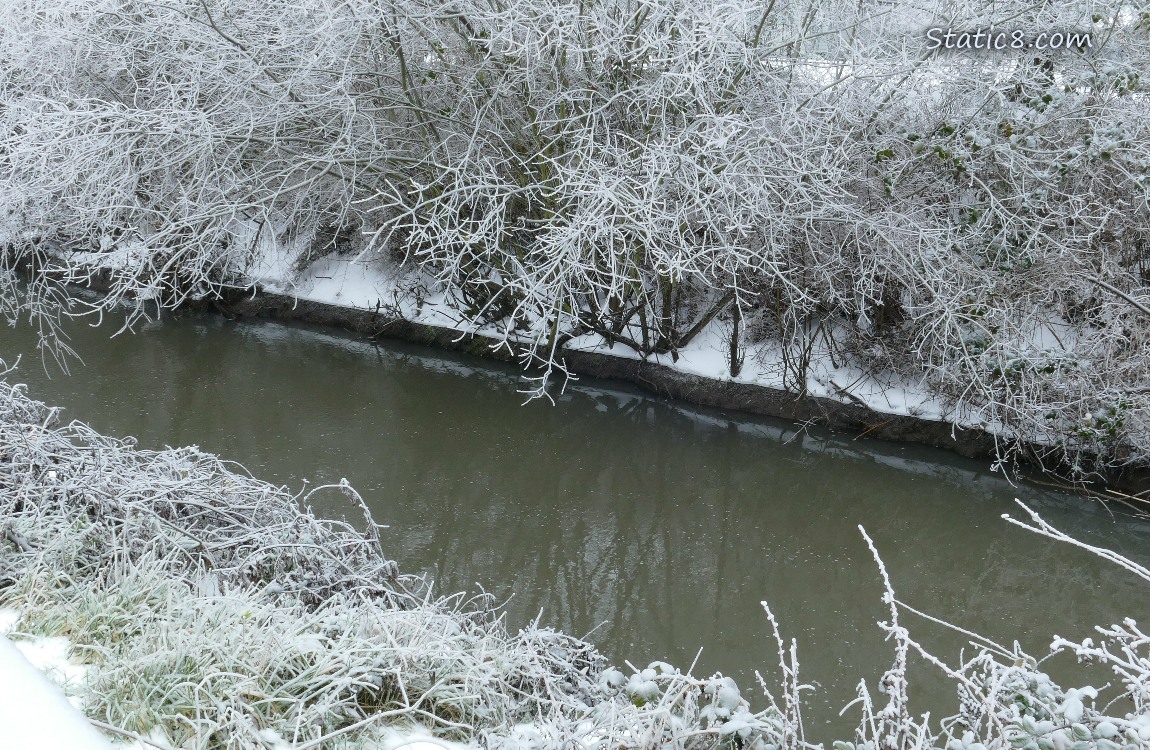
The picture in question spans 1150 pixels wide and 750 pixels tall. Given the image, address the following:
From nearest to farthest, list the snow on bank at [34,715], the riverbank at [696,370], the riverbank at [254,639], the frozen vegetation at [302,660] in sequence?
1. the snow on bank at [34,715]
2. the frozen vegetation at [302,660]
3. the riverbank at [254,639]
4. the riverbank at [696,370]

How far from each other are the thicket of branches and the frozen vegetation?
135 inches

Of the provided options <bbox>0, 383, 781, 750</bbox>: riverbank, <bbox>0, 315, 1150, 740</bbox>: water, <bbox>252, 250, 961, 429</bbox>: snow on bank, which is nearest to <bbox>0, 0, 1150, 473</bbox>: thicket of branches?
<bbox>252, 250, 961, 429</bbox>: snow on bank

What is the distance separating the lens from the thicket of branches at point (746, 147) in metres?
7.30

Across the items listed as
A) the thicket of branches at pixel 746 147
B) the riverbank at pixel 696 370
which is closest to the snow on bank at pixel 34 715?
the thicket of branches at pixel 746 147

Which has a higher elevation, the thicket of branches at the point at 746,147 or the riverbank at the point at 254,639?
the thicket of branches at the point at 746,147

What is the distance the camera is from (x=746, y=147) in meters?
7.18

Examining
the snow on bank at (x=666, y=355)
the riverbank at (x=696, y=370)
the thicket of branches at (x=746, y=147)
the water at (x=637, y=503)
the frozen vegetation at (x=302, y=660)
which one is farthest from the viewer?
the snow on bank at (x=666, y=355)

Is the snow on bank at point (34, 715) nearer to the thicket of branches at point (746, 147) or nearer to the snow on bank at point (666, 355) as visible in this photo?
the thicket of branches at point (746, 147)

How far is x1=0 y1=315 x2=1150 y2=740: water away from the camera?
5.84 meters

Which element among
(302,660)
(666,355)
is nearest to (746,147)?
(666,355)

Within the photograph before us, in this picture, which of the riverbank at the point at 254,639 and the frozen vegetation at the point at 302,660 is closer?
the frozen vegetation at the point at 302,660

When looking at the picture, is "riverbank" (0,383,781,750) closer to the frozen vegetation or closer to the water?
the frozen vegetation

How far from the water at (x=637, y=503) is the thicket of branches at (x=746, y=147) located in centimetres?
119

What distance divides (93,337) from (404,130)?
475 centimetres
